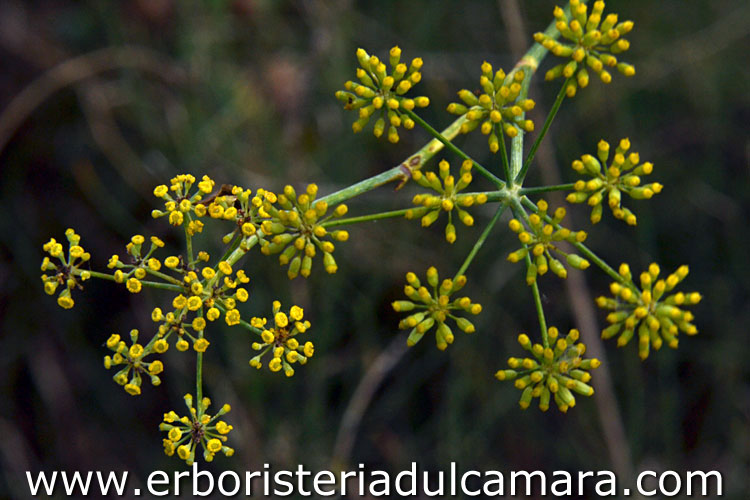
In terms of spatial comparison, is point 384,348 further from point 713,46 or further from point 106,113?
point 713,46

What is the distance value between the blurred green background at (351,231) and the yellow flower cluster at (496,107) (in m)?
2.45

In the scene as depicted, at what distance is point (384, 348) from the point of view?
517 centimetres

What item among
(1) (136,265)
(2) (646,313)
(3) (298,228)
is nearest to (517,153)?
(2) (646,313)

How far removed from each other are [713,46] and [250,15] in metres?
3.47

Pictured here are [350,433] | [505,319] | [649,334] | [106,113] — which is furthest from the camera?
[106,113]

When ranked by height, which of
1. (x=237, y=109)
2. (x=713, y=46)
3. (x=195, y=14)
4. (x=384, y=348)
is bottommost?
(x=384, y=348)

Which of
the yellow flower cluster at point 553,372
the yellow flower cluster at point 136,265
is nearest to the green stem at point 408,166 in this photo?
the yellow flower cluster at point 136,265

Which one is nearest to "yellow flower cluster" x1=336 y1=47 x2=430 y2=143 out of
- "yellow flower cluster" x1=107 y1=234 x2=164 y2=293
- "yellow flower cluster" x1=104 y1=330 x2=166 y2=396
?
"yellow flower cluster" x1=107 y1=234 x2=164 y2=293

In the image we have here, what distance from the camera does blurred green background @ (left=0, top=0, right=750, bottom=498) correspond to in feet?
16.4

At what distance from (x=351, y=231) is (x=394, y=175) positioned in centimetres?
273

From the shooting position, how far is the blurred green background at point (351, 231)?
5004 millimetres

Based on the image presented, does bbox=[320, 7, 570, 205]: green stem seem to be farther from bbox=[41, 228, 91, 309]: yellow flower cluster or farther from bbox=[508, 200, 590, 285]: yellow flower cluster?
bbox=[41, 228, 91, 309]: yellow flower cluster

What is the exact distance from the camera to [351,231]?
5.16 m

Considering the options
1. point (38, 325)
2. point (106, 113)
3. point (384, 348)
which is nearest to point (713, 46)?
point (384, 348)
